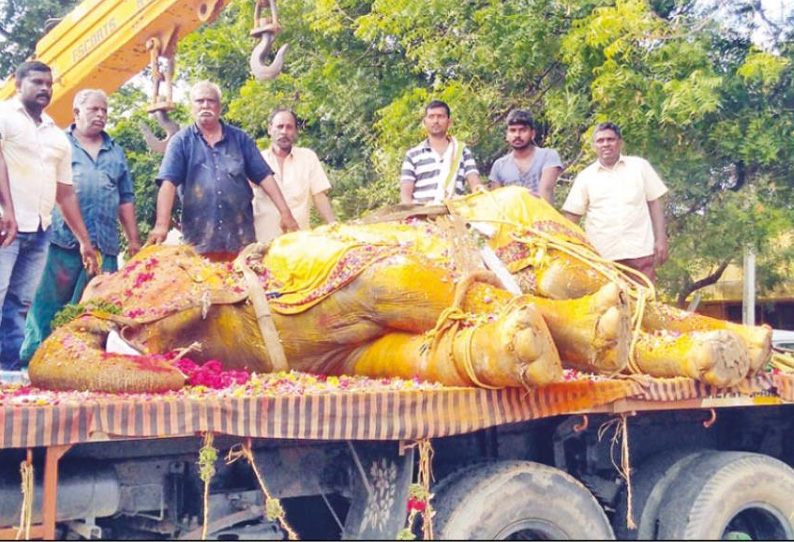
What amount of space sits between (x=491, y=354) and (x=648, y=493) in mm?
1510

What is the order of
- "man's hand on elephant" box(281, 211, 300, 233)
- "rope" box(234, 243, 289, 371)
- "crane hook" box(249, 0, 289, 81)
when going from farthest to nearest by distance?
1. "crane hook" box(249, 0, 289, 81)
2. "man's hand on elephant" box(281, 211, 300, 233)
3. "rope" box(234, 243, 289, 371)

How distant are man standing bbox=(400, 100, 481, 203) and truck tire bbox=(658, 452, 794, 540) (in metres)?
2.20

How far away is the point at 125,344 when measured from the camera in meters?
3.94

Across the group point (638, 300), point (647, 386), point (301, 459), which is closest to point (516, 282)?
point (638, 300)

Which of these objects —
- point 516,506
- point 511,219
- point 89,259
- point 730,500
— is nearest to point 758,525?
point 730,500

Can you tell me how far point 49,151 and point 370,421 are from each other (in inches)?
94.2

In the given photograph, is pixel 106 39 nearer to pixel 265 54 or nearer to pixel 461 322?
pixel 265 54

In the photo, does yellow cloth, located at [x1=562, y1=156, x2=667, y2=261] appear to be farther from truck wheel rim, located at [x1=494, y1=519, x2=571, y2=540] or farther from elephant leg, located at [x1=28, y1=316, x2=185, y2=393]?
elephant leg, located at [x1=28, y1=316, x2=185, y2=393]

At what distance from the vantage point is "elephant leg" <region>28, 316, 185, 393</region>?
3.60 m

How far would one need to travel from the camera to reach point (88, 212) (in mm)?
5598

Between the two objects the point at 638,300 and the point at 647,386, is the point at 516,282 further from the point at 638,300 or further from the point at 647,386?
the point at 647,386

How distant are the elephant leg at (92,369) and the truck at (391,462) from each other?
4.7 inches

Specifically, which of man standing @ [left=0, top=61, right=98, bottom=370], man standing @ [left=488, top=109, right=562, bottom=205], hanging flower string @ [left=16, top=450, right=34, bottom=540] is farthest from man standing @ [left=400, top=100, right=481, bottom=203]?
hanging flower string @ [left=16, top=450, right=34, bottom=540]

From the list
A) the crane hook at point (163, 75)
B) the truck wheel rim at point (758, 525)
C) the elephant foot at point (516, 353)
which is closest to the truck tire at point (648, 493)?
the truck wheel rim at point (758, 525)
